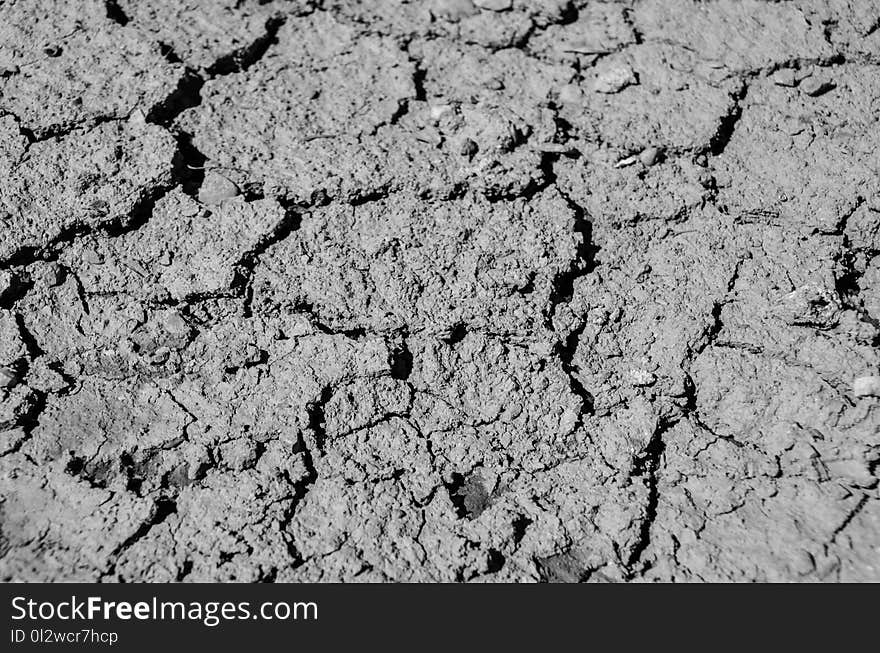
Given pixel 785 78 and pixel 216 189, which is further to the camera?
pixel 785 78

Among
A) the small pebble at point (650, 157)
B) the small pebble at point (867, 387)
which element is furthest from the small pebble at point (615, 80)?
the small pebble at point (867, 387)

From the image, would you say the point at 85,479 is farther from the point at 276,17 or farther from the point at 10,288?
the point at 276,17

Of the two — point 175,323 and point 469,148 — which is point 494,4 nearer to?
point 469,148

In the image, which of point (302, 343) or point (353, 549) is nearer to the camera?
point (353, 549)

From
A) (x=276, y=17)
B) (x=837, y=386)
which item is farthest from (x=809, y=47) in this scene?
(x=276, y=17)

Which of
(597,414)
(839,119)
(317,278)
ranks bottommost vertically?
(597,414)

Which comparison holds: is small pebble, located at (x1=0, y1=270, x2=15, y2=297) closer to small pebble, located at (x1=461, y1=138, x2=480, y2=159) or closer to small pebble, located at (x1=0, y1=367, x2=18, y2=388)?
small pebble, located at (x1=0, y1=367, x2=18, y2=388)

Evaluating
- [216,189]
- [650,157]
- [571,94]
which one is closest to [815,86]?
[650,157]
